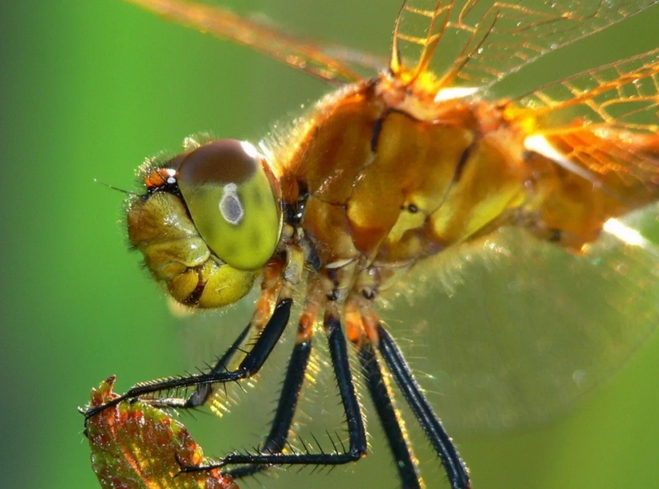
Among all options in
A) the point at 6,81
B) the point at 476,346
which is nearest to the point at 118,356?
the point at 6,81

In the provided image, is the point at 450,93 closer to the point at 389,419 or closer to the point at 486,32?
the point at 486,32

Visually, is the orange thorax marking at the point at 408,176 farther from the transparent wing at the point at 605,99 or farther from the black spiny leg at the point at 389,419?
the black spiny leg at the point at 389,419

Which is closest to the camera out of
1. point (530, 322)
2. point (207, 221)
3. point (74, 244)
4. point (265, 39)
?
point (207, 221)

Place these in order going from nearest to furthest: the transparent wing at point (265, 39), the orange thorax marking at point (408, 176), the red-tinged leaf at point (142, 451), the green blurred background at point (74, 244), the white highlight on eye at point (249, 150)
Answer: the red-tinged leaf at point (142, 451) → the white highlight on eye at point (249, 150) → the orange thorax marking at point (408, 176) → the transparent wing at point (265, 39) → the green blurred background at point (74, 244)

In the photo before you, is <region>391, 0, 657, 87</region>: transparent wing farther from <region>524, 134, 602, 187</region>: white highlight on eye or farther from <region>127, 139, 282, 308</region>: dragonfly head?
<region>127, 139, 282, 308</region>: dragonfly head

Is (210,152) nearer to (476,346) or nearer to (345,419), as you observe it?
(345,419)

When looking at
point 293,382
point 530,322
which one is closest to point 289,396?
point 293,382

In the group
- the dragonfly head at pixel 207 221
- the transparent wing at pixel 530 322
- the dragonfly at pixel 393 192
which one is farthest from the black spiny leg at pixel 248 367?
the transparent wing at pixel 530 322
